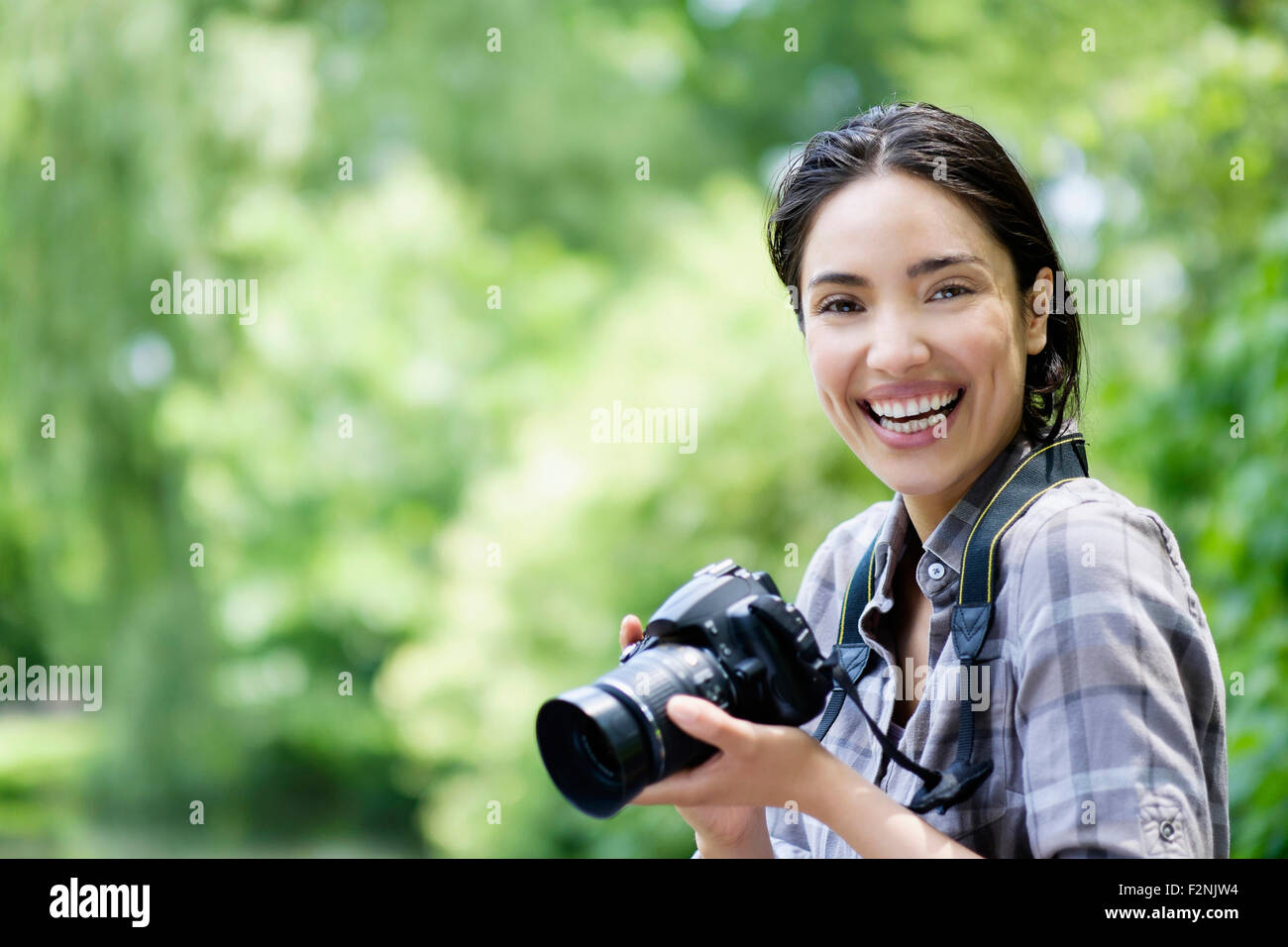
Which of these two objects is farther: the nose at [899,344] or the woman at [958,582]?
the nose at [899,344]

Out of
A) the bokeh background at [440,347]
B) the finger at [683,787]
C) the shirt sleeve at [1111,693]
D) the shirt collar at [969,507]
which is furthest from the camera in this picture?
the bokeh background at [440,347]

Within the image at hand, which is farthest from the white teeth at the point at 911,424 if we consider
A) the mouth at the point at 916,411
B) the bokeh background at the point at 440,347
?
the bokeh background at the point at 440,347

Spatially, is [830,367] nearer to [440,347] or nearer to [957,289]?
[957,289]

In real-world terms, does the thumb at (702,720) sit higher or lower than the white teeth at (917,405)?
lower

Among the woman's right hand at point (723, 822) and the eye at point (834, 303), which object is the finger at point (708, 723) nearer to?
the woman's right hand at point (723, 822)

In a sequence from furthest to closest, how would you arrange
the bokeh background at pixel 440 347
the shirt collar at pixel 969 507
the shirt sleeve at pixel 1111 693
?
1. the bokeh background at pixel 440 347
2. the shirt collar at pixel 969 507
3. the shirt sleeve at pixel 1111 693

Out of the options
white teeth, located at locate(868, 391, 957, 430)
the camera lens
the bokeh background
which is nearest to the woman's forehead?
white teeth, located at locate(868, 391, 957, 430)

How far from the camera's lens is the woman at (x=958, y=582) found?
845 mm

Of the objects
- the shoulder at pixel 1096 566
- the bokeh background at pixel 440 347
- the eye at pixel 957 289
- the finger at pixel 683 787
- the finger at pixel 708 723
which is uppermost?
the bokeh background at pixel 440 347

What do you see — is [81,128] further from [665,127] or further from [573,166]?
[665,127]

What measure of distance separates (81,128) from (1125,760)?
4.77m

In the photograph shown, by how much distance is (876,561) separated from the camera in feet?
3.72

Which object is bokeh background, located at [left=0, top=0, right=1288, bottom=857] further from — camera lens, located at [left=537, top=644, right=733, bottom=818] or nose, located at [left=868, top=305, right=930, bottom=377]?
camera lens, located at [left=537, top=644, right=733, bottom=818]
